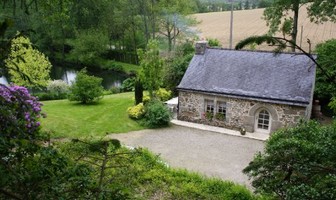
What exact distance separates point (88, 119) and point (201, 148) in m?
7.40

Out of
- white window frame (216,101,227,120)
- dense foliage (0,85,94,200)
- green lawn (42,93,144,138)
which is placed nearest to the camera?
dense foliage (0,85,94,200)

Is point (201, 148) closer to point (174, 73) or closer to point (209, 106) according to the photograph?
point (209, 106)

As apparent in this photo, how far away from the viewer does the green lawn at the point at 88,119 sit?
54.8 ft

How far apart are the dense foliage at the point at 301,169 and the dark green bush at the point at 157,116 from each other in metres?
10.5

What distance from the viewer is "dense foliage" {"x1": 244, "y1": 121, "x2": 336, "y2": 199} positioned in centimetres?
462

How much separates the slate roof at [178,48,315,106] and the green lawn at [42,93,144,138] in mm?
4144

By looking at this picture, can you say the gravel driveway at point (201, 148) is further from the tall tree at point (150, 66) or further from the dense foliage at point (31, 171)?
the dense foliage at point (31, 171)

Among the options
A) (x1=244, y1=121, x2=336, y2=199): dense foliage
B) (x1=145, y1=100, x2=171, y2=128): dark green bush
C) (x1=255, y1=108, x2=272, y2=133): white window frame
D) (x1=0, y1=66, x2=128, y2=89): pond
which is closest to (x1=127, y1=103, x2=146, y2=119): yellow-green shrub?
(x1=145, y1=100, x2=171, y2=128): dark green bush

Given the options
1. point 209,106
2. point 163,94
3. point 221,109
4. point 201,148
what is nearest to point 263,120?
point 221,109

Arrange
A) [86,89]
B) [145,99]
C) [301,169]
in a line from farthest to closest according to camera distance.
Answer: [86,89]
[145,99]
[301,169]

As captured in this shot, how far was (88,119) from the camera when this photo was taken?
1905cm

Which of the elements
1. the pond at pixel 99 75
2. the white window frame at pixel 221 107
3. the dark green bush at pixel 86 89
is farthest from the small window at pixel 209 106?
the pond at pixel 99 75

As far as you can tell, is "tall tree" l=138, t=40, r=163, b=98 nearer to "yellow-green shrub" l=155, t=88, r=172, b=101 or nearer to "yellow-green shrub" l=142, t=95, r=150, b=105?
"yellow-green shrub" l=142, t=95, r=150, b=105

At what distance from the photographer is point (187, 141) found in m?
16.1
